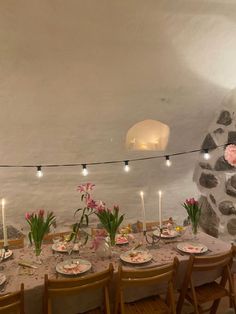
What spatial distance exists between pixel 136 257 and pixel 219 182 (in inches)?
70.1

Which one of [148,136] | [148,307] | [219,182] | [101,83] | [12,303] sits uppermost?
[101,83]

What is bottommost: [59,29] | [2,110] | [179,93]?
[2,110]

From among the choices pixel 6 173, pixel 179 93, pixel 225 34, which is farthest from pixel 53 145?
pixel 225 34

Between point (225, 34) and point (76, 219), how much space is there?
2.56 meters

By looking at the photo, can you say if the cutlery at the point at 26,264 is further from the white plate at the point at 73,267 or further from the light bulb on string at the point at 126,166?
the light bulb on string at the point at 126,166

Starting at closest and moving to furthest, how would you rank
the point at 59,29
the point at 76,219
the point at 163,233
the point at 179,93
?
the point at 59,29 < the point at 163,233 < the point at 179,93 < the point at 76,219

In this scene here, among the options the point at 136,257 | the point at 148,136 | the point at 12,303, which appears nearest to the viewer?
the point at 12,303

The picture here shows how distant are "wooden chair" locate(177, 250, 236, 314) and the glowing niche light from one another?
5.41 feet

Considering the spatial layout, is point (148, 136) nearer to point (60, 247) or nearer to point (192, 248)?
point (192, 248)

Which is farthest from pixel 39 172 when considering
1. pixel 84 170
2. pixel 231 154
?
pixel 231 154

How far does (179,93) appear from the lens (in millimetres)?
3033

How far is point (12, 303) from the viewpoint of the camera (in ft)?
5.27

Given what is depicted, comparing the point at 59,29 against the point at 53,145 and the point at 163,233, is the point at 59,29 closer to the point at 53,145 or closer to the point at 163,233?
the point at 53,145

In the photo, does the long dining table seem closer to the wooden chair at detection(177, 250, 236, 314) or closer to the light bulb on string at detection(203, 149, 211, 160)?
the wooden chair at detection(177, 250, 236, 314)
